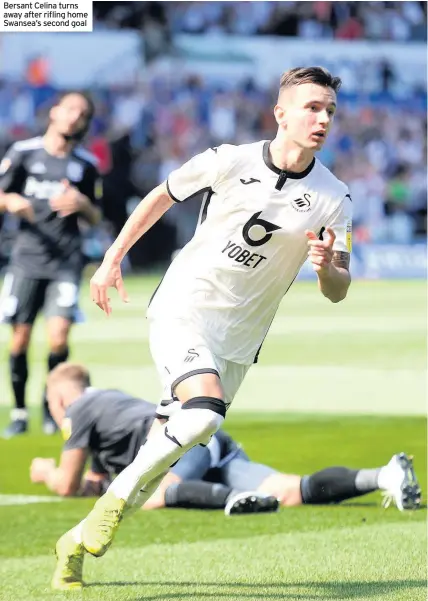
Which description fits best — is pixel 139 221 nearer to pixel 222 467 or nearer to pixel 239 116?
pixel 222 467

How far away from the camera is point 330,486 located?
24.3 ft

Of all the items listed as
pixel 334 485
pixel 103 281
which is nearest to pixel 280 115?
pixel 103 281

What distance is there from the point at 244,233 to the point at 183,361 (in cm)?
66

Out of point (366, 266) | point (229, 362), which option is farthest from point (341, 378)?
point (366, 266)

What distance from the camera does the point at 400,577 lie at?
5629 mm

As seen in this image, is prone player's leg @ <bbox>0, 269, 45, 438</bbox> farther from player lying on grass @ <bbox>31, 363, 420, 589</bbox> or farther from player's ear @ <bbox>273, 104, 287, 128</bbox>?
player's ear @ <bbox>273, 104, 287, 128</bbox>

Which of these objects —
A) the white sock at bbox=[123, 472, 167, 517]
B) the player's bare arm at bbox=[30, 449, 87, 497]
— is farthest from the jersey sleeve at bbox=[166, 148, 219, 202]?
the player's bare arm at bbox=[30, 449, 87, 497]

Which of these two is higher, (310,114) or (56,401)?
(310,114)

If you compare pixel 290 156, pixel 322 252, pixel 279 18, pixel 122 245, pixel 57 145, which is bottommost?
pixel 279 18

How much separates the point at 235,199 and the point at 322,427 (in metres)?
5.48

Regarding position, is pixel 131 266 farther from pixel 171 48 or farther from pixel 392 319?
pixel 392 319

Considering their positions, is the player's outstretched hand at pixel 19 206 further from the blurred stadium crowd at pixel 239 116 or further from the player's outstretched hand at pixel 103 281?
the blurred stadium crowd at pixel 239 116

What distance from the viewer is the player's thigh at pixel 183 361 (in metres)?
5.45

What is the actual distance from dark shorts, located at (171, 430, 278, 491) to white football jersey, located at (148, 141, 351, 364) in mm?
1813
